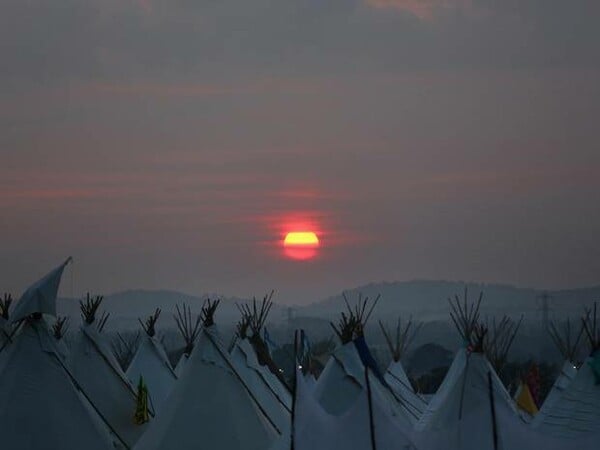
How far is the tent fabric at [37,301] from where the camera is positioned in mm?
17328

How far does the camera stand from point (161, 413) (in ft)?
57.8

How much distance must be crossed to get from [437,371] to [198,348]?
93.3ft

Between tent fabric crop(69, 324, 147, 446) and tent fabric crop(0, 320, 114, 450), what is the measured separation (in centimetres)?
221

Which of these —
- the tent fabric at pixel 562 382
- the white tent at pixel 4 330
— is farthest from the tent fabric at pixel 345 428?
the white tent at pixel 4 330

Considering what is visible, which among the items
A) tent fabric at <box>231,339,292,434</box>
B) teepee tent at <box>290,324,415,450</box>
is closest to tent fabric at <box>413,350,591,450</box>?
teepee tent at <box>290,324,415,450</box>

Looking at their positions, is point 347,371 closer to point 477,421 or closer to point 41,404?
point 477,421

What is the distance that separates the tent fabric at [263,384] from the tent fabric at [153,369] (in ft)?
6.93

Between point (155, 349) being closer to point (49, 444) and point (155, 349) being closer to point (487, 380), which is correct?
point (49, 444)

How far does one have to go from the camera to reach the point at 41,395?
17.0 metres

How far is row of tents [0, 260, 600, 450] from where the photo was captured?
51.2 feet

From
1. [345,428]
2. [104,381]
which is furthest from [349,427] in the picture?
[104,381]

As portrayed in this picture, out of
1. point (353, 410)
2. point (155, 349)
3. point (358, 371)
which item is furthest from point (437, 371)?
point (353, 410)

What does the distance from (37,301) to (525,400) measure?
10.5 metres

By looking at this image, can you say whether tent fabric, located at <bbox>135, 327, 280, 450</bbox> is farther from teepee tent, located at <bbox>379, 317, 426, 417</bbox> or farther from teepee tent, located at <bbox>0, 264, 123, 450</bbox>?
teepee tent, located at <bbox>379, 317, 426, 417</bbox>
